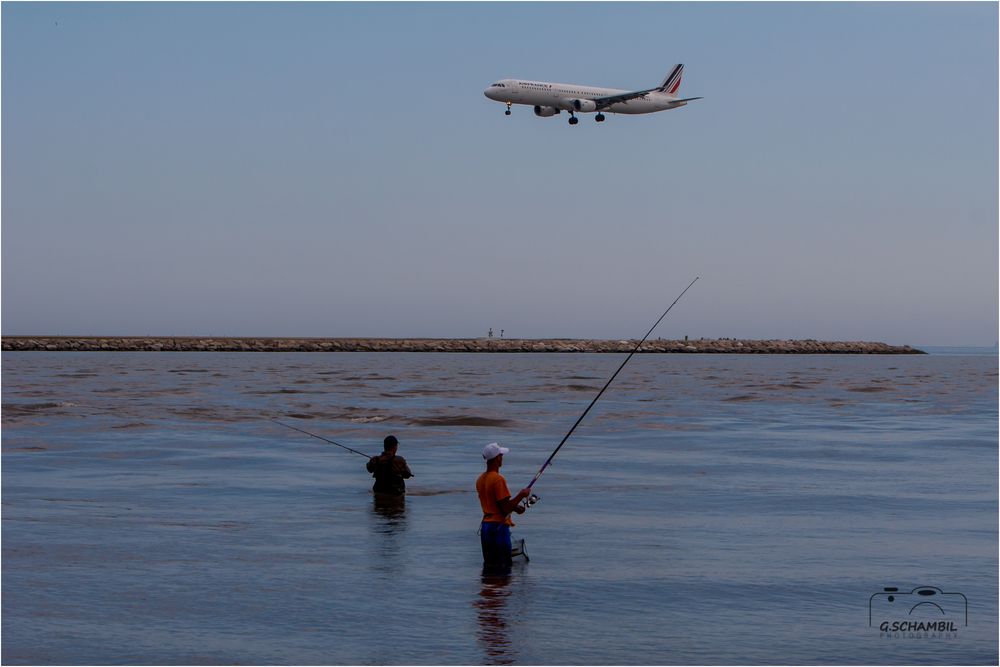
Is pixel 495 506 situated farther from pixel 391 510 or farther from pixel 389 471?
pixel 389 471

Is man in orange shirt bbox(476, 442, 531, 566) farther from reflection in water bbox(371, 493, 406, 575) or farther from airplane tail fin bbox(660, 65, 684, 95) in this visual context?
airplane tail fin bbox(660, 65, 684, 95)

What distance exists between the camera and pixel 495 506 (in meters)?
12.1

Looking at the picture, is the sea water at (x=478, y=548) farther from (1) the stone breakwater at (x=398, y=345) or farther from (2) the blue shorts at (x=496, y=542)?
(1) the stone breakwater at (x=398, y=345)

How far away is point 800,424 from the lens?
35125mm

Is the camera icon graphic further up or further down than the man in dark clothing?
further down

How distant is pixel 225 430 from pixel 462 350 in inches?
4325

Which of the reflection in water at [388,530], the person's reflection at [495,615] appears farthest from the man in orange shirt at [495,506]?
the reflection in water at [388,530]

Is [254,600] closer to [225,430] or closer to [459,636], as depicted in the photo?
[459,636]

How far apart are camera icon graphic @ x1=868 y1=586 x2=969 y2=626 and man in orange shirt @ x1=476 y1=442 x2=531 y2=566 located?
11.8ft

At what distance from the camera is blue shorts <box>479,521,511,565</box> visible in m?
12.3

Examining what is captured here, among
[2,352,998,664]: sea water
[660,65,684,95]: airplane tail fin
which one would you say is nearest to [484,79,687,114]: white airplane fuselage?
[660,65,684,95]: airplane tail fin

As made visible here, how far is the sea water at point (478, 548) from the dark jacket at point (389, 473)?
389mm

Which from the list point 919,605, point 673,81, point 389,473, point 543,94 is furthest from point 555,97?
point 919,605

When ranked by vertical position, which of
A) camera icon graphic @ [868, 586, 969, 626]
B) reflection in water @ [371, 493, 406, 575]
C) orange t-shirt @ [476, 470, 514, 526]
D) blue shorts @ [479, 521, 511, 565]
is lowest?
reflection in water @ [371, 493, 406, 575]
